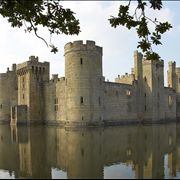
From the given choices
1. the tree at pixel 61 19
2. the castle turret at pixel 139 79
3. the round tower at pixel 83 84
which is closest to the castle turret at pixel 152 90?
the castle turret at pixel 139 79

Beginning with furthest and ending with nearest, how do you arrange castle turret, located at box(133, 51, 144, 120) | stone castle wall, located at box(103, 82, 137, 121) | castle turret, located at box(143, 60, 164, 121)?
castle turret, located at box(133, 51, 144, 120), castle turret, located at box(143, 60, 164, 121), stone castle wall, located at box(103, 82, 137, 121)

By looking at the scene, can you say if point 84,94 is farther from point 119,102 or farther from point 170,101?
point 170,101

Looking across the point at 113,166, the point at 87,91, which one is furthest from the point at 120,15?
the point at 87,91

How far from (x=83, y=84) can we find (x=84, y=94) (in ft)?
3.36

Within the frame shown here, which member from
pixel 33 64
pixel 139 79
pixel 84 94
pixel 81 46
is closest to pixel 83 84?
pixel 84 94

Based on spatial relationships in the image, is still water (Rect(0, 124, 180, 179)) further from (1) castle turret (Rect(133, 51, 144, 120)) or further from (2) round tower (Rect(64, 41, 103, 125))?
(1) castle turret (Rect(133, 51, 144, 120))

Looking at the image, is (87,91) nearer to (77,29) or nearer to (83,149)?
(83,149)

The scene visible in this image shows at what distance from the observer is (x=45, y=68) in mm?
42438

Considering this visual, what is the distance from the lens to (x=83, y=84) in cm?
3184

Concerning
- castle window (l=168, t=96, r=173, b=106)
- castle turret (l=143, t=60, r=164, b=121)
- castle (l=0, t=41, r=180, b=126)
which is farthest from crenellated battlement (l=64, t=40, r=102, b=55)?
castle window (l=168, t=96, r=173, b=106)

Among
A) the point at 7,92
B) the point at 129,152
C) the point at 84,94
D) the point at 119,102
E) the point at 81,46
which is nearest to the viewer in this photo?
the point at 129,152

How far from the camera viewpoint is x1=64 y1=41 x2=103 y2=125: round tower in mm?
31734

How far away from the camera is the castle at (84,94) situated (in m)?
32.0

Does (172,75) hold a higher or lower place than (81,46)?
lower
